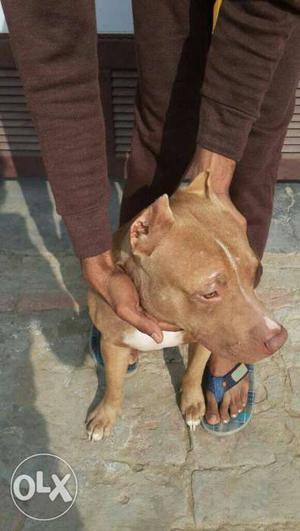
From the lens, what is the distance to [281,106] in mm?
2279

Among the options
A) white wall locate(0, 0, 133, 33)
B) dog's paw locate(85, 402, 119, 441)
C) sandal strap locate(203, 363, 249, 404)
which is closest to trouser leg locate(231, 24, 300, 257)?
sandal strap locate(203, 363, 249, 404)

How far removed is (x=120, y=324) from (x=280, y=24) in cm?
124

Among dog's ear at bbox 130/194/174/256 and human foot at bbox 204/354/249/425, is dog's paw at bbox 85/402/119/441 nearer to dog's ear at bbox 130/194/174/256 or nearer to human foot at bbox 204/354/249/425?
human foot at bbox 204/354/249/425

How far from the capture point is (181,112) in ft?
8.30

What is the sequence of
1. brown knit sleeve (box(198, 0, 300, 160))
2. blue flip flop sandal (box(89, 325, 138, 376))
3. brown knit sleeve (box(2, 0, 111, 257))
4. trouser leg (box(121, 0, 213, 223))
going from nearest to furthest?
brown knit sleeve (box(2, 0, 111, 257)) → brown knit sleeve (box(198, 0, 300, 160)) → trouser leg (box(121, 0, 213, 223)) → blue flip flop sandal (box(89, 325, 138, 376))

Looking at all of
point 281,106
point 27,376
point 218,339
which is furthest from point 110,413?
point 281,106

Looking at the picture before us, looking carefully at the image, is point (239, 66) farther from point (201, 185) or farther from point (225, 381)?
point (225, 381)

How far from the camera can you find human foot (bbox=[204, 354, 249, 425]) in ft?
8.95

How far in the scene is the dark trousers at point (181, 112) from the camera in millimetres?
2219

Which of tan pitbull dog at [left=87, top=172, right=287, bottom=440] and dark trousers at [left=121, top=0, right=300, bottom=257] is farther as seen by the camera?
dark trousers at [left=121, top=0, right=300, bottom=257]

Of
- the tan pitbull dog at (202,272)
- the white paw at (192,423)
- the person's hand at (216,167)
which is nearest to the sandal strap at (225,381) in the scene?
the white paw at (192,423)

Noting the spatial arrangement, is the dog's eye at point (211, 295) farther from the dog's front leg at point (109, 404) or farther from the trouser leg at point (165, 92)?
the trouser leg at point (165, 92)

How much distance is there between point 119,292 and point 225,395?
1087 millimetres

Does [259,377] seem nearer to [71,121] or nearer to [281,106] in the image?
[281,106]
